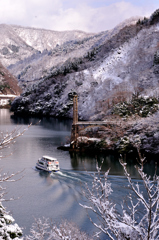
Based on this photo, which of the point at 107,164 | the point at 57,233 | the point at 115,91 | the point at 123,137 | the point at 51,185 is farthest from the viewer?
the point at 115,91

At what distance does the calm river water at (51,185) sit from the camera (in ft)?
56.2

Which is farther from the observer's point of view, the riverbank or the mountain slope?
the mountain slope

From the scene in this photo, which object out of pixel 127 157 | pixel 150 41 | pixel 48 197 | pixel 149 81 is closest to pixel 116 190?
pixel 48 197

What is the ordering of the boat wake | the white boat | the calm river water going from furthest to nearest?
the white boat < the boat wake < the calm river water

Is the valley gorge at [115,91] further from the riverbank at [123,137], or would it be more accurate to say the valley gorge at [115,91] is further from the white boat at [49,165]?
the white boat at [49,165]

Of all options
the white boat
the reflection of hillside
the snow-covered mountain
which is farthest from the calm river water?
the snow-covered mountain

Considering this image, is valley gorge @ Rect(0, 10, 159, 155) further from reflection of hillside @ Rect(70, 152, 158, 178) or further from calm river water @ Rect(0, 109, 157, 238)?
calm river water @ Rect(0, 109, 157, 238)

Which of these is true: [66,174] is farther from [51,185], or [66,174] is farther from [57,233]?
[57,233]

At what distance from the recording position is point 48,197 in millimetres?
20125

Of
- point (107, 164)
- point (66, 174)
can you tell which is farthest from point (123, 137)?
point (66, 174)

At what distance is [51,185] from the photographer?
2294cm

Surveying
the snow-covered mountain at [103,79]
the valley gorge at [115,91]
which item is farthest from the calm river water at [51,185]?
the snow-covered mountain at [103,79]

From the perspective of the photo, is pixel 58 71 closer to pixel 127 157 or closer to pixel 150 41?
pixel 150 41

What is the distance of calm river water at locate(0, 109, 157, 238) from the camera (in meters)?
17.1
